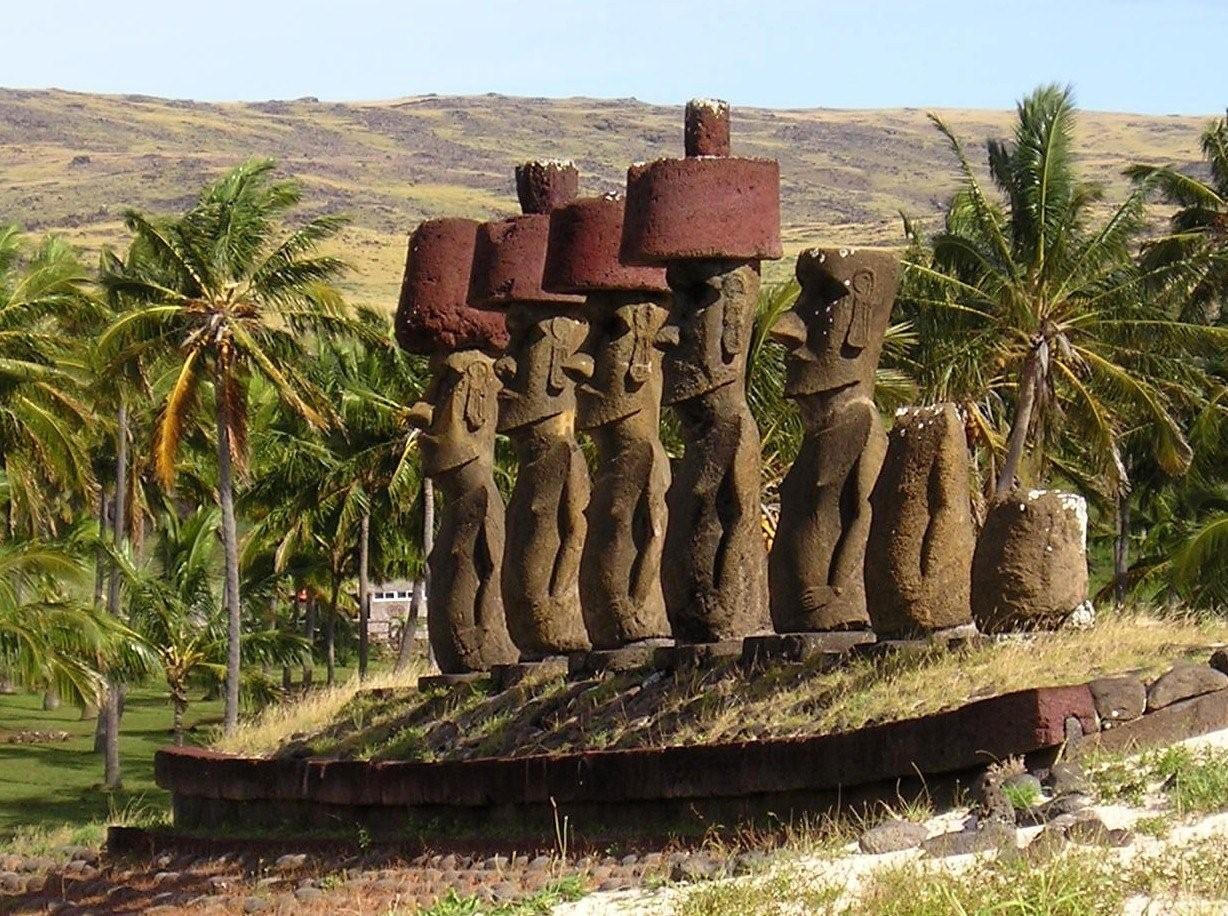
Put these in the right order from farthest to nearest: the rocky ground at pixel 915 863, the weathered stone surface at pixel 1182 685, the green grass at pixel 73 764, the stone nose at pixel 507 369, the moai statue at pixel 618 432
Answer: the green grass at pixel 73 764, the stone nose at pixel 507 369, the moai statue at pixel 618 432, the weathered stone surface at pixel 1182 685, the rocky ground at pixel 915 863

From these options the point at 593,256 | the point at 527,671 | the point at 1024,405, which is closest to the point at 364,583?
the point at 1024,405

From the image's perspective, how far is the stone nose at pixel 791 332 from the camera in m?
13.6

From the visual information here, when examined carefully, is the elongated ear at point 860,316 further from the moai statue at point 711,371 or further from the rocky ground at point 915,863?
the rocky ground at point 915,863

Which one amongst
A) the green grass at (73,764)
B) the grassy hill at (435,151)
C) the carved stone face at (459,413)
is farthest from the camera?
the grassy hill at (435,151)

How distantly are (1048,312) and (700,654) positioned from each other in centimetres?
1236

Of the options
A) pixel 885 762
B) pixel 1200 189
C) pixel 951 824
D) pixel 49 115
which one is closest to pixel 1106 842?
pixel 951 824

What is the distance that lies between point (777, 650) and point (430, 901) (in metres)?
3.08

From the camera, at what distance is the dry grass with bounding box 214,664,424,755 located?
1839 cm

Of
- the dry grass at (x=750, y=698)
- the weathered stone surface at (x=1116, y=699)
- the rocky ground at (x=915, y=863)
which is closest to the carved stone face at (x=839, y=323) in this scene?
the dry grass at (x=750, y=698)

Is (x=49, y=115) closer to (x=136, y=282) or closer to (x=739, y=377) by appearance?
(x=136, y=282)

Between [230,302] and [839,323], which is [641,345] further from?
[230,302]

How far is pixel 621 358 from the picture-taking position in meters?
15.8

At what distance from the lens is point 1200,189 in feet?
101

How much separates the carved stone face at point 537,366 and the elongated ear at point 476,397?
0.87 meters
